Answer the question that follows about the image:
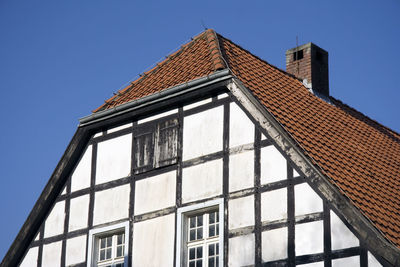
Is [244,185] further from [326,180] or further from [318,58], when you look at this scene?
[318,58]

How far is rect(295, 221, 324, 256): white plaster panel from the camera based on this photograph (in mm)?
15289

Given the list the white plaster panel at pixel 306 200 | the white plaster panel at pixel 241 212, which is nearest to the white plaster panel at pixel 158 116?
the white plaster panel at pixel 241 212

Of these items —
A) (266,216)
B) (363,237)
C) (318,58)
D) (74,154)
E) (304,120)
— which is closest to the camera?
(363,237)

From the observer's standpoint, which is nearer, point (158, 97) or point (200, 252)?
point (200, 252)

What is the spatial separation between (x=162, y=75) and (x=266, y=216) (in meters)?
5.19

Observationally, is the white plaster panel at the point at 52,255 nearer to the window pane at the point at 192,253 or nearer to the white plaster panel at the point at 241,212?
the window pane at the point at 192,253

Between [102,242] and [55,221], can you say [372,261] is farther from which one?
[55,221]

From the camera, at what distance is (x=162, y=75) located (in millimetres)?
20219

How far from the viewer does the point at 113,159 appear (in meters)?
19.1

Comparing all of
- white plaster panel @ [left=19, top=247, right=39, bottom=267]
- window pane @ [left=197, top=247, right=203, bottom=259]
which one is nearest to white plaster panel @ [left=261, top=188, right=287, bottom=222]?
window pane @ [left=197, top=247, right=203, bottom=259]

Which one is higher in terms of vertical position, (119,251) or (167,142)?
(167,142)

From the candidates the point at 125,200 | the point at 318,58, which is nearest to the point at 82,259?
the point at 125,200

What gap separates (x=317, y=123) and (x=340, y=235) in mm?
3915

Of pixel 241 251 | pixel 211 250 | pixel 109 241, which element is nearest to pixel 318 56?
pixel 109 241
